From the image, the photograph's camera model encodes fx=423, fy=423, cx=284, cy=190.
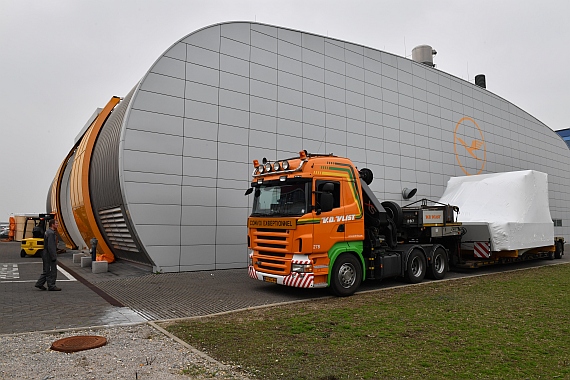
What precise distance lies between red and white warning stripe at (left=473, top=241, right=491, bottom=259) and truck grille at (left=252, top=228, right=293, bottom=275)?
8.72 m

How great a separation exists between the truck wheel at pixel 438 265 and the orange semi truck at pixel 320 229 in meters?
1.05

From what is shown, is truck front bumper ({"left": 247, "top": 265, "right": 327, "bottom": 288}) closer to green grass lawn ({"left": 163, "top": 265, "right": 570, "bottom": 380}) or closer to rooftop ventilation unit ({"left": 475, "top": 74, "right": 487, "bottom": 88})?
green grass lawn ({"left": 163, "top": 265, "right": 570, "bottom": 380})

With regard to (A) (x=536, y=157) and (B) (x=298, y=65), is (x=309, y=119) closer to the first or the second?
(B) (x=298, y=65)

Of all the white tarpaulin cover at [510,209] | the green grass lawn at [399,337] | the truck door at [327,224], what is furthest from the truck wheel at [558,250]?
the truck door at [327,224]

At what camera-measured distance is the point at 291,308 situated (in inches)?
353

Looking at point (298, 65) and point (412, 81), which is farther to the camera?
point (412, 81)

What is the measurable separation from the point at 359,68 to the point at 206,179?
10.6 m

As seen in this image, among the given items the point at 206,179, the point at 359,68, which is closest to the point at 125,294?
the point at 206,179

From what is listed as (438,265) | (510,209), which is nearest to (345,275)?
(438,265)

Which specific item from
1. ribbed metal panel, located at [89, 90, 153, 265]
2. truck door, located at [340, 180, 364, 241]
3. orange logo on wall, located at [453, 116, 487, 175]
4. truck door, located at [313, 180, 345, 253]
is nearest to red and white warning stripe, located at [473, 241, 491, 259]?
truck door, located at [340, 180, 364, 241]

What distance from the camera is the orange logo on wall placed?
1054 inches

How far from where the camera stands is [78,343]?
6.17 m

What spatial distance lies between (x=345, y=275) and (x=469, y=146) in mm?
20545

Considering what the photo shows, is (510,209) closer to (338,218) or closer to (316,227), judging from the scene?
(338,218)
